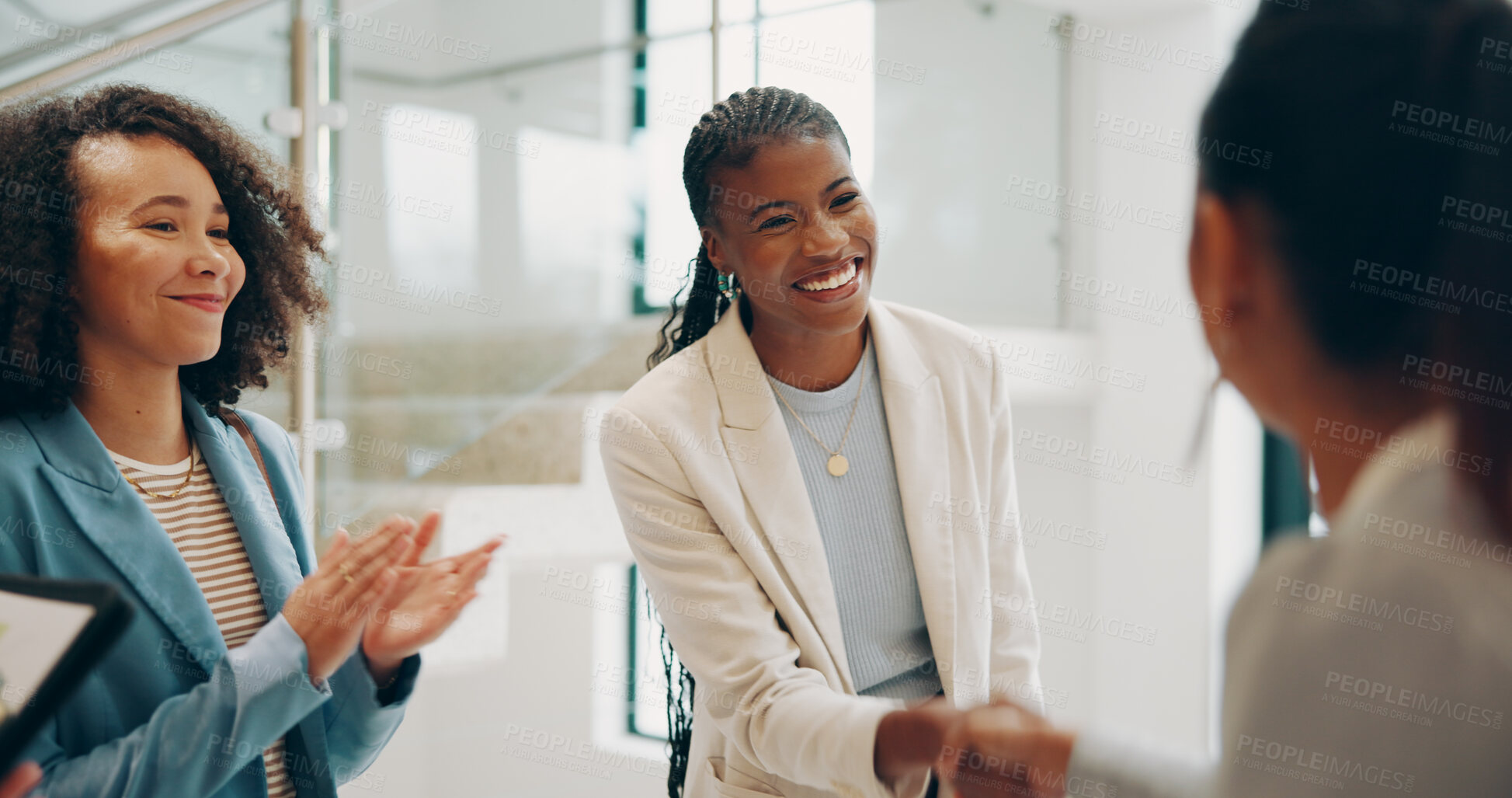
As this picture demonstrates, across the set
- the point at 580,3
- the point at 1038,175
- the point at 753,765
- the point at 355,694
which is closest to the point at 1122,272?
the point at 1038,175

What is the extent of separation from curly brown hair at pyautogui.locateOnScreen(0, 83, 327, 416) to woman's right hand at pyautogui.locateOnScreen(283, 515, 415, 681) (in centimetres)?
36

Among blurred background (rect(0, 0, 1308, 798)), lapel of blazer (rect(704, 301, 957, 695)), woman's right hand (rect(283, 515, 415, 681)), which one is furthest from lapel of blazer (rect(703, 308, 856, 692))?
blurred background (rect(0, 0, 1308, 798))

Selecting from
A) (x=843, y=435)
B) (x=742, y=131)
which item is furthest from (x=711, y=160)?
(x=843, y=435)

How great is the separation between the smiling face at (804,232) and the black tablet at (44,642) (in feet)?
3.21

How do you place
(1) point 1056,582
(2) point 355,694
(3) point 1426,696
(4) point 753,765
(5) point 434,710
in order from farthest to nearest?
(1) point 1056,582
(5) point 434,710
(4) point 753,765
(2) point 355,694
(3) point 1426,696

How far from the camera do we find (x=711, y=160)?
5.16ft

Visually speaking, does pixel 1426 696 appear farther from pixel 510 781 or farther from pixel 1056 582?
pixel 1056 582

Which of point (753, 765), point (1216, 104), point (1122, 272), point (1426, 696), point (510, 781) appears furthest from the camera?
point (1122, 272)

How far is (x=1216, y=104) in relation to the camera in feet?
2.18

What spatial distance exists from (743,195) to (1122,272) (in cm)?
228

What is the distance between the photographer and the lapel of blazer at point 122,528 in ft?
3.53

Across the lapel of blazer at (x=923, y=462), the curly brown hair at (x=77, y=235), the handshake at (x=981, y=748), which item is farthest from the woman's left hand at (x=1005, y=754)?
the curly brown hair at (x=77, y=235)

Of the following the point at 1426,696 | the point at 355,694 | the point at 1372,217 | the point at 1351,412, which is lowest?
the point at 355,694

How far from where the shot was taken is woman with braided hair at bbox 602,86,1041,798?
1379mm
